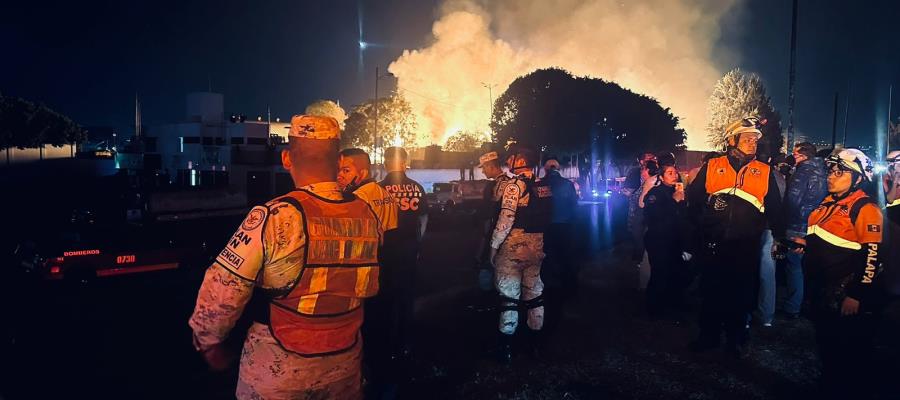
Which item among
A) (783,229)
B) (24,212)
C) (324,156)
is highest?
(324,156)

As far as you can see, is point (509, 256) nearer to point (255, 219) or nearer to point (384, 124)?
point (255, 219)

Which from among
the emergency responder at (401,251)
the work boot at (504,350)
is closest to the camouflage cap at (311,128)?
the emergency responder at (401,251)

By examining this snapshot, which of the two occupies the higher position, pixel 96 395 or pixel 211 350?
pixel 211 350

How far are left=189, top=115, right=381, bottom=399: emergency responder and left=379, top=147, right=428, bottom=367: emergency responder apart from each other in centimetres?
231

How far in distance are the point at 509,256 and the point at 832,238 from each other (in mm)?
2645

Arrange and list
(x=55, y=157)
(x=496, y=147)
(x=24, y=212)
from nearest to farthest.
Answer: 1. (x=24, y=212)
2. (x=55, y=157)
3. (x=496, y=147)

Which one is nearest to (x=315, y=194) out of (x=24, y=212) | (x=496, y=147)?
(x=24, y=212)

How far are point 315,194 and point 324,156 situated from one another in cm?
20

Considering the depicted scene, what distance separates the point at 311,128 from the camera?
2.47 m

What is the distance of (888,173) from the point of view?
210 inches

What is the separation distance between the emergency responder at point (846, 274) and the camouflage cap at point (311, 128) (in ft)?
13.1

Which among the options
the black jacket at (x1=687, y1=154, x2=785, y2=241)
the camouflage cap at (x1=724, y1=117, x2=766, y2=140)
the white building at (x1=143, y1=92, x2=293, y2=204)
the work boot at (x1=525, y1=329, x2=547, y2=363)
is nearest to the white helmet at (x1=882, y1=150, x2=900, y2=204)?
the black jacket at (x1=687, y1=154, x2=785, y2=241)

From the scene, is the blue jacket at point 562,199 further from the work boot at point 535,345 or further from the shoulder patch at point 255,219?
the shoulder patch at point 255,219

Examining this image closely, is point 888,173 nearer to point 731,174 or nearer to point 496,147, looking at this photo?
point 731,174
